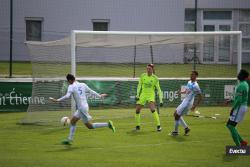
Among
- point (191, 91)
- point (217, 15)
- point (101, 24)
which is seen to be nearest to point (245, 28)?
point (217, 15)

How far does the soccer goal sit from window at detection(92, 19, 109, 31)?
923cm

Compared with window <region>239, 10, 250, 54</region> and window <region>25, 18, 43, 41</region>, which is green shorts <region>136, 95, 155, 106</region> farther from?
window <region>239, 10, 250, 54</region>

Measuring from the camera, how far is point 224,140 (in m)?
20.5

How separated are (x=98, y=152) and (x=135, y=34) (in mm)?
9273

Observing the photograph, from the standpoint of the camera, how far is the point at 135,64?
29.6 meters

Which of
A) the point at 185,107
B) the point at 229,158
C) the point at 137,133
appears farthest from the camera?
the point at 137,133

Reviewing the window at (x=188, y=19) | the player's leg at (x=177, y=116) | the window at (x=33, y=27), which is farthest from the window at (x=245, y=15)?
the player's leg at (x=177, y=116)

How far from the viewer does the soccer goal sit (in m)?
26.0

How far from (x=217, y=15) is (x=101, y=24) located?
24.9ft

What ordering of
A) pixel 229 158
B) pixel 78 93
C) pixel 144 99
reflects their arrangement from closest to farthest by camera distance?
1. pixel 229 158
2. pixel 78 93
3. pixel 144 99

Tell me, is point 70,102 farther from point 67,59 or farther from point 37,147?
point 37,147

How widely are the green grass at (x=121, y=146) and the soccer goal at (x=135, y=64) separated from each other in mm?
2127

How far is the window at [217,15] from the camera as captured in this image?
42031mm

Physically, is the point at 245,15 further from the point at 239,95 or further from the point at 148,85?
the point at 239,95
